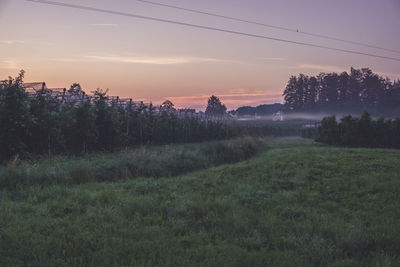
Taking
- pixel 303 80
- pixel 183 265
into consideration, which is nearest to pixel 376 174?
pixel 183 265

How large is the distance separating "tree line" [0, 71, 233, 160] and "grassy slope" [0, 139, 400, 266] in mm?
4307

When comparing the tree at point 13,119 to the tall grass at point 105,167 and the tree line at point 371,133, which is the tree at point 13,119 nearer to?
the tall grass at point 105,167

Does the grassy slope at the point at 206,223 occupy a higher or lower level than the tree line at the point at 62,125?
lower

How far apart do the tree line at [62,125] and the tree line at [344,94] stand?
220ft

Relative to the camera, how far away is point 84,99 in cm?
1656

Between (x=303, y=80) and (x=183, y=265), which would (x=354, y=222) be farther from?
(x=303, y=80)

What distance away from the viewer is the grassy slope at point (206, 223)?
409 cm

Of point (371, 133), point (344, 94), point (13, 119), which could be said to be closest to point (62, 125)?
point (13, 119)

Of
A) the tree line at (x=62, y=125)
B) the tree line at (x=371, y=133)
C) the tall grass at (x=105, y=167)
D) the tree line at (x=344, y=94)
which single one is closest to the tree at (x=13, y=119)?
the tree line at (x=62, y=125)

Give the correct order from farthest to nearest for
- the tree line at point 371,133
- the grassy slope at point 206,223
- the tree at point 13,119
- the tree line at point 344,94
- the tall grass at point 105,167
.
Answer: the tree line at point 344,94 → the tree line at point 371,133 → the tree at point 13,119 → the tall grass at point 105,167 → the grassy slope at point 206,223

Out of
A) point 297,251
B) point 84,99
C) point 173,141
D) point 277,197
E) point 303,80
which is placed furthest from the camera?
point 303,80

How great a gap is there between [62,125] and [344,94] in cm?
8054

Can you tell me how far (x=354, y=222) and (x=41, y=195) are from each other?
6882 mm

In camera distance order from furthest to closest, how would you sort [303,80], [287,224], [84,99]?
[303,80] < [84,99] < [287,224]
